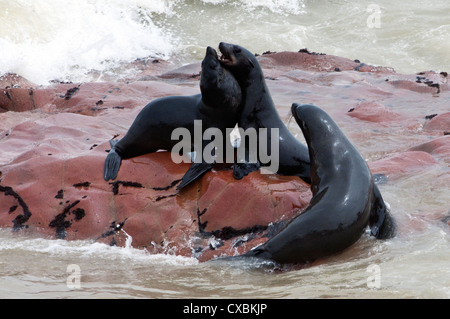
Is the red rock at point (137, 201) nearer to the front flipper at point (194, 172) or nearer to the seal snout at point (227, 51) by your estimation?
the front flipper at point (194, 172)

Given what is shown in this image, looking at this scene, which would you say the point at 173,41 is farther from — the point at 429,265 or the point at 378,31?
the point at 429,265

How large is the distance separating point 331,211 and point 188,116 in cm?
176

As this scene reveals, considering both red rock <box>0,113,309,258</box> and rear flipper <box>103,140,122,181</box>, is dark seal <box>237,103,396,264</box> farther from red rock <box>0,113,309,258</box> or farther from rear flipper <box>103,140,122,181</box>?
rear flipper <box>103,140,122,181</box>

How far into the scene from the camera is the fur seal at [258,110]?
240 inches

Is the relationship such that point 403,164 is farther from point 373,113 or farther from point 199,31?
point 199,31

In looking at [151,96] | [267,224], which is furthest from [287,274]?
[151,96]

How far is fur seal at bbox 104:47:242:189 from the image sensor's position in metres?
5.93

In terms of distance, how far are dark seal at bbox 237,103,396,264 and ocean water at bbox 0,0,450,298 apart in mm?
140

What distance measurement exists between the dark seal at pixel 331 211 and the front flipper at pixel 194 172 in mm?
967

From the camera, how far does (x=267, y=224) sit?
5.57 m

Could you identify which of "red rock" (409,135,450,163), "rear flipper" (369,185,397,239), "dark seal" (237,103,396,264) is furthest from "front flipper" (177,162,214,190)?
"red rock" (409,135,450,163)

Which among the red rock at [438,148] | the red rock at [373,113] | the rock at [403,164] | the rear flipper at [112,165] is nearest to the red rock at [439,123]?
the red rock at [373,113]
